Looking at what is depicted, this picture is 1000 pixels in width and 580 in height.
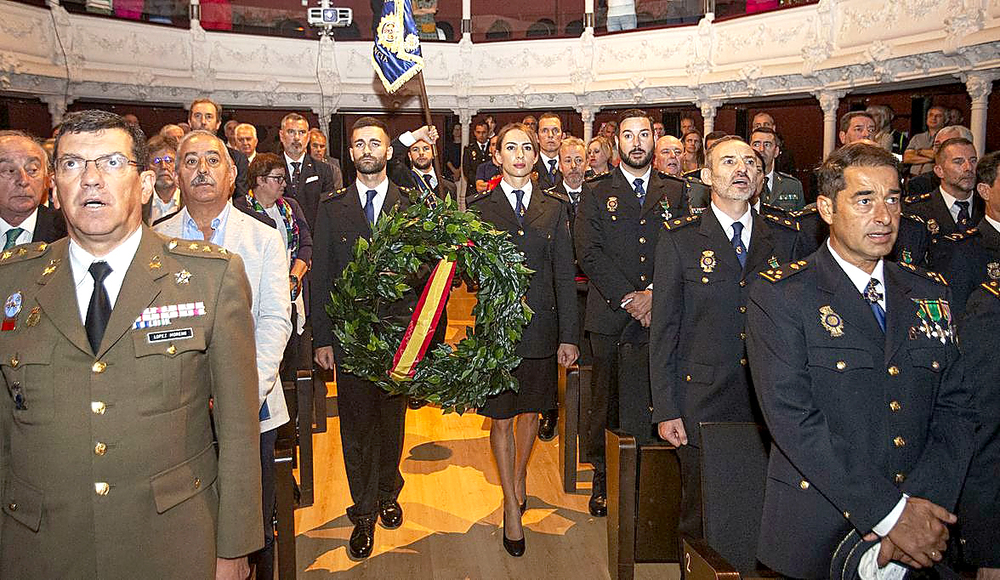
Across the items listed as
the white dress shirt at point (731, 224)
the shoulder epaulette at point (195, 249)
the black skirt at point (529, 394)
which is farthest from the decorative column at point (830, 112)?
Answer: the shoulder epaulette at point (195, 249)

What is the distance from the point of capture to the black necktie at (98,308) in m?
1.95

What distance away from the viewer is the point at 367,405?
4.02 metres

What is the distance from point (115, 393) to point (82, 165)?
0.54 metres

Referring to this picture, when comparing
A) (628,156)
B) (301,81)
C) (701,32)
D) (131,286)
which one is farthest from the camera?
(301,81)

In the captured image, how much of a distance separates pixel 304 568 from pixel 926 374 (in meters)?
2.80

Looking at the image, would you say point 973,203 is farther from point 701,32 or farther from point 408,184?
point 701,32

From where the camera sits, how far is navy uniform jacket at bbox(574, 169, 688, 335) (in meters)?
4.42

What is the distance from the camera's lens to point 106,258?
2.02 meters

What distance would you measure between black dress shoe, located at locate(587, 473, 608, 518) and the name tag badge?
9.42 feet

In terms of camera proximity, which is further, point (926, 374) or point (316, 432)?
point (316, 432)

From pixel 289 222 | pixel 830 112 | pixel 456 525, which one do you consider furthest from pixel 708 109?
pixel 456 525

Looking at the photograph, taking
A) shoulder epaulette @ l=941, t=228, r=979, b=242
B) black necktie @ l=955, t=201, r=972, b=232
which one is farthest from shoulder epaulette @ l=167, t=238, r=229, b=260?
black necktie @ l=955, t=201, r=972, b=232

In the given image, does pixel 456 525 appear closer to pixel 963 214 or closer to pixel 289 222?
pixel 289 222

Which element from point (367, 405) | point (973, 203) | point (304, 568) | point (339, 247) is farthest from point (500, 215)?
point (973, 203)
